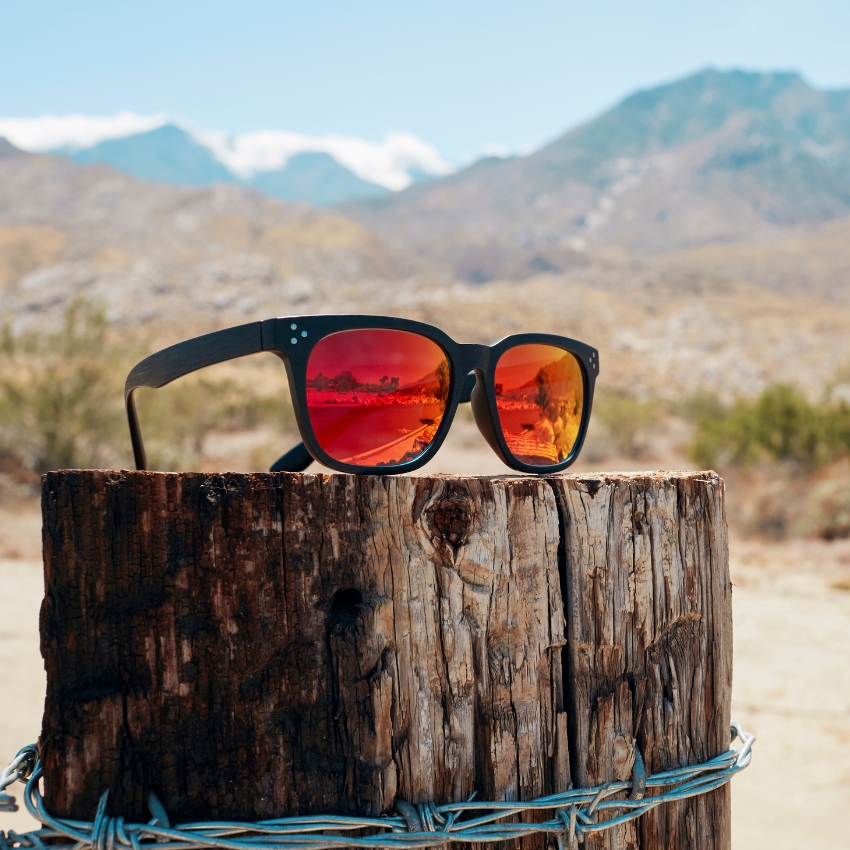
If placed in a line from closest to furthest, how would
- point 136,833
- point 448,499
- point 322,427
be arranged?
point 136,833 < point 448,499 < point 322,427

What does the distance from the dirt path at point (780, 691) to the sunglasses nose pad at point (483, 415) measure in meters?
2.65

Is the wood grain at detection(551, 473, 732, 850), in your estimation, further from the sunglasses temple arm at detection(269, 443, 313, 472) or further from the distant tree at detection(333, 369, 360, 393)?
the sunglasses temple arm at detection(269, 443, 313, 472)

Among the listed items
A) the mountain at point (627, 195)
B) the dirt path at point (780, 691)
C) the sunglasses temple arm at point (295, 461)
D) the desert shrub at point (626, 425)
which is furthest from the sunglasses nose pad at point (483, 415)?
the mountain at point (627, 195)

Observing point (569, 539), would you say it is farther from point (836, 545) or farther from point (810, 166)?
point (810, 166)

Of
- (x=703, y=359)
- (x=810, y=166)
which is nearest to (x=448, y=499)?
(x=703, y=359)

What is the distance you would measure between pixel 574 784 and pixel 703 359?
35776 millimetres

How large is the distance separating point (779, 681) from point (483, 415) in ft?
13.9

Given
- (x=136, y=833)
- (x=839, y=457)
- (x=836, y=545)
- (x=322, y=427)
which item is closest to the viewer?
(x=136, y=833)

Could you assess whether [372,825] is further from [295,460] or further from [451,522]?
[295,460]

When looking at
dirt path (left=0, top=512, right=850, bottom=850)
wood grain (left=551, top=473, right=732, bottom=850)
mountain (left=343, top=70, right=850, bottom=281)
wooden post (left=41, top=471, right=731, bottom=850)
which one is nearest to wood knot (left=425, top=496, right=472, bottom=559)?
wooden post (left=41, top=471, right=731, bottom=850)

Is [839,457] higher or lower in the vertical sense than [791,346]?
lower

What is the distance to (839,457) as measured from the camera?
9.44m

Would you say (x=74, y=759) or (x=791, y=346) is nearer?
(x=74, y=759)

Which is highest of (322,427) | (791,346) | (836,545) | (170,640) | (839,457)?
(791,346)
